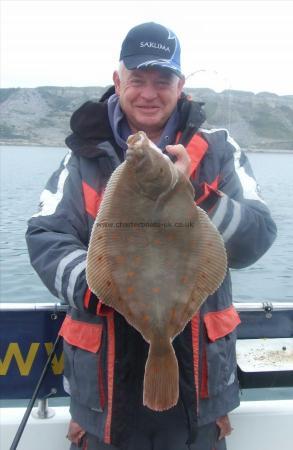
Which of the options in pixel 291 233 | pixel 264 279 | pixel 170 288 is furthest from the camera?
pixel 291 233

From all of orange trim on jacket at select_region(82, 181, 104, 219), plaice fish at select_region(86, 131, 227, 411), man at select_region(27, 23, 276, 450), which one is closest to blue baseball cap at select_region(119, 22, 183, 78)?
man at select_region(27, 23, 276, 450)

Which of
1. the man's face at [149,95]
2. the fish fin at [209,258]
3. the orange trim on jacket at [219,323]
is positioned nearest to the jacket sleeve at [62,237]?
the man's face at [149,95]

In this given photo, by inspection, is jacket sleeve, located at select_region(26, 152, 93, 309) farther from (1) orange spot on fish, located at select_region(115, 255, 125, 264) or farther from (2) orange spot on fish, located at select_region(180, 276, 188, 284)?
(2) orange spot on fish, located at select_region(180, 276, 188, 284)

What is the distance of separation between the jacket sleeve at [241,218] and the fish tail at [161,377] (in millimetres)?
641

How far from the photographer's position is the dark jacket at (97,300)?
2.72 metres

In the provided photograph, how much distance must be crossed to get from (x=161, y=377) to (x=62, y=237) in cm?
86

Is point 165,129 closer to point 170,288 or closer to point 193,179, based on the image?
point 193,179

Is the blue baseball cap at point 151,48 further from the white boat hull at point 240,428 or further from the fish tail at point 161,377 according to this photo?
the white boat hull at point 240,428

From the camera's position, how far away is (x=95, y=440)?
2932 millimetres

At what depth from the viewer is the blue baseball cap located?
2971 mm

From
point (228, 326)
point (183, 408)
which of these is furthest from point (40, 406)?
point (228, 326)

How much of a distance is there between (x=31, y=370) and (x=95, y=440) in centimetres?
111

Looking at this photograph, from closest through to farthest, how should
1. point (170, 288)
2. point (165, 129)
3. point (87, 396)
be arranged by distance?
point (170, 288)
point (87, 396)
point (165, 129)

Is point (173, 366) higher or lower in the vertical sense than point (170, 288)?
lower
